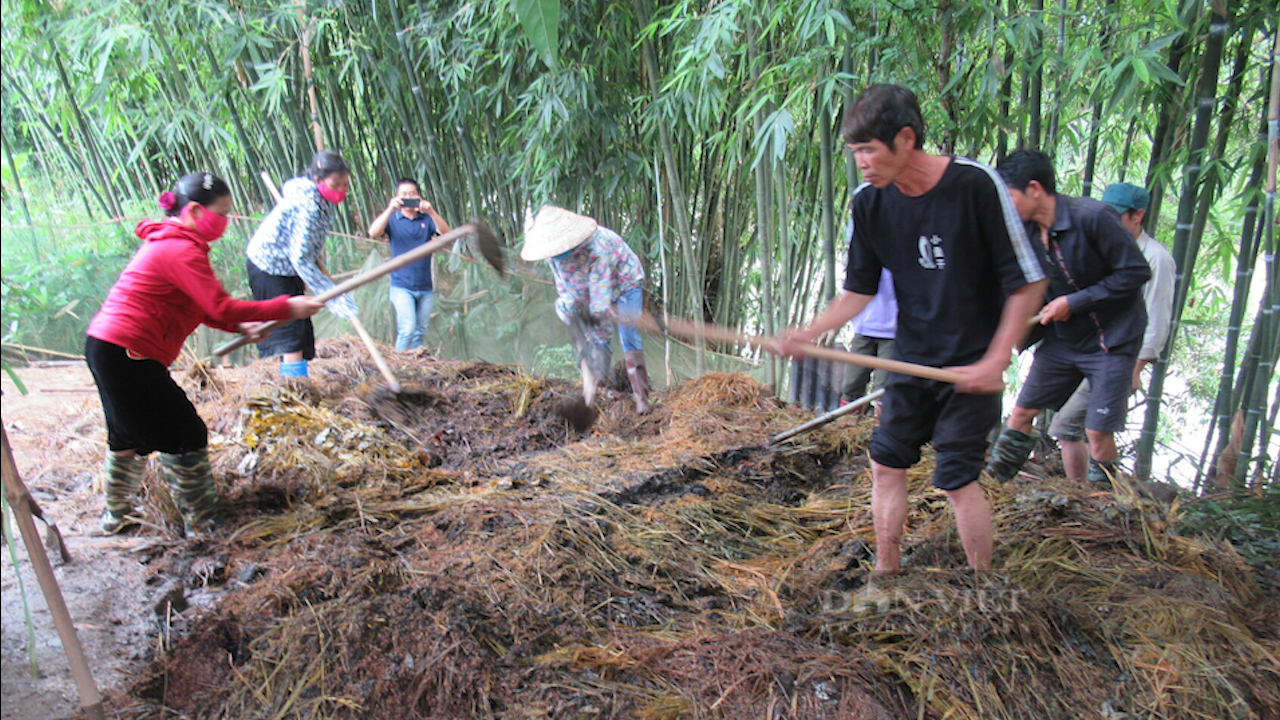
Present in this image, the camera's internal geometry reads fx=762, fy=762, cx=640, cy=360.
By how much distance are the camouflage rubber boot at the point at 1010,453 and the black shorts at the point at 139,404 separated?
2.76 meters

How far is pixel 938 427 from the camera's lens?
6.40 ft

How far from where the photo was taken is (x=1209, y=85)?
2463 mm

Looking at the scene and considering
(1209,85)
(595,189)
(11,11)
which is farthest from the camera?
(595,189)

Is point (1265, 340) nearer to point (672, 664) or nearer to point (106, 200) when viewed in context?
point (672, 664)

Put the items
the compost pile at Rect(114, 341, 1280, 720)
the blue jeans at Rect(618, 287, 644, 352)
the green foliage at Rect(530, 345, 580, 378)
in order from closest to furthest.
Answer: the compost pile at Rect(114, 341, 1280, 720)
the blue jeans at Rect(618, 287, 644, 352)
the green foliage at Rect(530, 345, 580, 378)

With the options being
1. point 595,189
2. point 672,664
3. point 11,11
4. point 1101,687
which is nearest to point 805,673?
point 672,664

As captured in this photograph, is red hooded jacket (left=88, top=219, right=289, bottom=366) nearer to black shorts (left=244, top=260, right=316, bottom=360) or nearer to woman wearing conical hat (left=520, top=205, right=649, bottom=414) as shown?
black shorts (left=244, top=260, right=316, bottom=360)

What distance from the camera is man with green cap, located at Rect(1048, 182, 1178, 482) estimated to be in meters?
2.66

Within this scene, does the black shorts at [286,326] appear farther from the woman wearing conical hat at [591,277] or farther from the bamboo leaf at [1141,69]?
the bamboo leaf at [1141,69]

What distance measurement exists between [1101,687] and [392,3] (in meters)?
4.36

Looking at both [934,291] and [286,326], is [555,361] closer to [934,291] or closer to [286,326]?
[286,326]

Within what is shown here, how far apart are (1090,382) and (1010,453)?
0.37 meters

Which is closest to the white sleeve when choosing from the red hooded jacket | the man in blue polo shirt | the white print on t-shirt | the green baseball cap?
the green baseball cap

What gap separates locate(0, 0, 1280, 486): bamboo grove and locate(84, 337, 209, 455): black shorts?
0.72m
